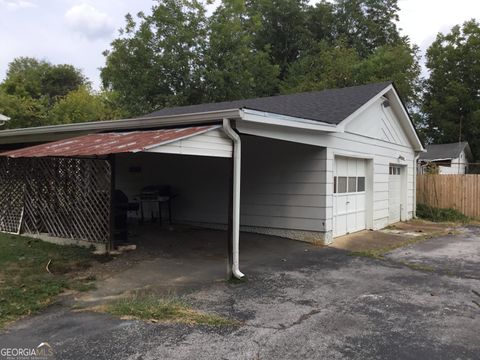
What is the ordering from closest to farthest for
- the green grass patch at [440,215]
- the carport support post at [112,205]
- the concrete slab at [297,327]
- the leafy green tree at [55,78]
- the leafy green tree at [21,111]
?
1. the concrete slab at [297,327]
2. the carport support post at [112,205]
3. the green grass patch at [440,215]
4. the leafy green tree at [21,111]
5. the leafy green tree at [55,78]

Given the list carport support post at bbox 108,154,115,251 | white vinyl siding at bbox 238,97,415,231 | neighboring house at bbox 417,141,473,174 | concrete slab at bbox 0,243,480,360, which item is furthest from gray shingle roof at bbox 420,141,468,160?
carport support post at bbox 108,154,115,251

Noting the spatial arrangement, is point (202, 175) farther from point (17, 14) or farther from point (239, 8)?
point (239, 8)

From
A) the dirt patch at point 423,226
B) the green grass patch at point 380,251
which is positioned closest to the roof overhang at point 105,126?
the green grass patch at point 380,251

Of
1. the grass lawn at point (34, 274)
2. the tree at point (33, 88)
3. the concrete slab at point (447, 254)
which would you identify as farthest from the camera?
the tree at point (33, 88)

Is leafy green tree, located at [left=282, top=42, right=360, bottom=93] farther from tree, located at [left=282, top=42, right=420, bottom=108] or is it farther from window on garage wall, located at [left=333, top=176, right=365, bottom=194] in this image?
window on garage wall, located at [left=333, top=176, right=365, bottom=194]

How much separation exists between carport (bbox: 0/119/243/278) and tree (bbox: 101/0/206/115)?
17635 millimetres

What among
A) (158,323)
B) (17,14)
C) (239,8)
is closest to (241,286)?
(158,323)

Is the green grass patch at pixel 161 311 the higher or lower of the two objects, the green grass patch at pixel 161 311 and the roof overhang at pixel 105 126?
the lower

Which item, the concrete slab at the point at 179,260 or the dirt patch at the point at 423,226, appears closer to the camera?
the concrete slab at the point at 179,260

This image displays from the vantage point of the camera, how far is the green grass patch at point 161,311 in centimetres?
462

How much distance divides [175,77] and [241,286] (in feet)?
77.1

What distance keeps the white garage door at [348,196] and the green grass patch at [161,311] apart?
18.8 feet

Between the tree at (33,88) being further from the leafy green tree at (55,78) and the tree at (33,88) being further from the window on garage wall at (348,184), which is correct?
the window on garage wall at (348,184)
